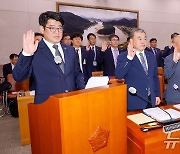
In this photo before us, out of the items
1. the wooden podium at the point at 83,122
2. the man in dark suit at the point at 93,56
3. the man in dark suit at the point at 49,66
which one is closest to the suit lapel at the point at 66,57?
the man in dark suit at the point at 49,66

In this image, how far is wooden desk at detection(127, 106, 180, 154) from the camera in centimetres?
102

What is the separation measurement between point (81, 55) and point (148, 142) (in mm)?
3172

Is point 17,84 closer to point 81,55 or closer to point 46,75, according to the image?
point 81,55

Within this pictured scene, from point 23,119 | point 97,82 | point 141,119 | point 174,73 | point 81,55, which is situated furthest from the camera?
point 81,55

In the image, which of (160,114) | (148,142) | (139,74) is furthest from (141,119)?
(139,74)

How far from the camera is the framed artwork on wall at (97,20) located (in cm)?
552

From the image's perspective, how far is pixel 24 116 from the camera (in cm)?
262

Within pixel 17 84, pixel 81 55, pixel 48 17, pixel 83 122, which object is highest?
pixel 48 17

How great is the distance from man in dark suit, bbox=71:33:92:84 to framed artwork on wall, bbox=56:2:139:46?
1.59 meters

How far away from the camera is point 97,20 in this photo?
19.7ft

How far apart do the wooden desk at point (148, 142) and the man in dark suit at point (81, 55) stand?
9.18 feet

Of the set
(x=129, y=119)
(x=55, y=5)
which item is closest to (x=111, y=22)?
(x=55, y=5)

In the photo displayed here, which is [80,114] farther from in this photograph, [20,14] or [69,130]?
[20,14]

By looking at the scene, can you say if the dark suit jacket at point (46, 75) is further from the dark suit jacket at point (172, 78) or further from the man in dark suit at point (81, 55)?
the man in dark suit at point (81, 55)
